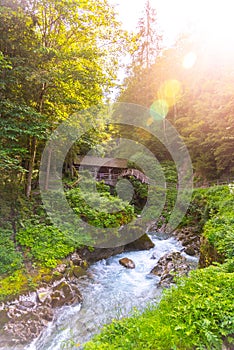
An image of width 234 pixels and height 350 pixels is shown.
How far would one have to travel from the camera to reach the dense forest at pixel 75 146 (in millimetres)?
2947

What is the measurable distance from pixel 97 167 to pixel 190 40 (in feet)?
→ 51.2

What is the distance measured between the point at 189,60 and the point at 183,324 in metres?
24.7

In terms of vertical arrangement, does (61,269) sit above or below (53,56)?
below

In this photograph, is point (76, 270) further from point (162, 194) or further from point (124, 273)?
point (162, 194)

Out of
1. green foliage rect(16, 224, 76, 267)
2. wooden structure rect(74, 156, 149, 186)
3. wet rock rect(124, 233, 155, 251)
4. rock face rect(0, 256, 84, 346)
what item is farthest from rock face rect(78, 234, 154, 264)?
wooden structure rect(74, 156, 149, 186)

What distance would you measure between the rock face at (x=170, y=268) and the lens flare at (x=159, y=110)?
20.4 meters

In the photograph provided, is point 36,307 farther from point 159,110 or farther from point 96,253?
point 159,110

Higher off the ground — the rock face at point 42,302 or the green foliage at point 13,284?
the green foliage at point 13,284

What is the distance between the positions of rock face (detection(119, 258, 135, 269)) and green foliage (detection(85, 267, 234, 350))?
5.70 meters

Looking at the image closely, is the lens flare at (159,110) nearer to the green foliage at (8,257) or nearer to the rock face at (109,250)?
the rock face at (109,250)

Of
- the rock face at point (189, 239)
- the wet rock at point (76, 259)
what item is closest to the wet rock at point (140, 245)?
the rock face at point (189, 239)

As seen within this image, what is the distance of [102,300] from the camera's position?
20.7ft

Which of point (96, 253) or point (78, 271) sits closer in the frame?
point (78, 271)

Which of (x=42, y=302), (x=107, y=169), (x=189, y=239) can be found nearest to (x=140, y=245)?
(x=189, y=239)
